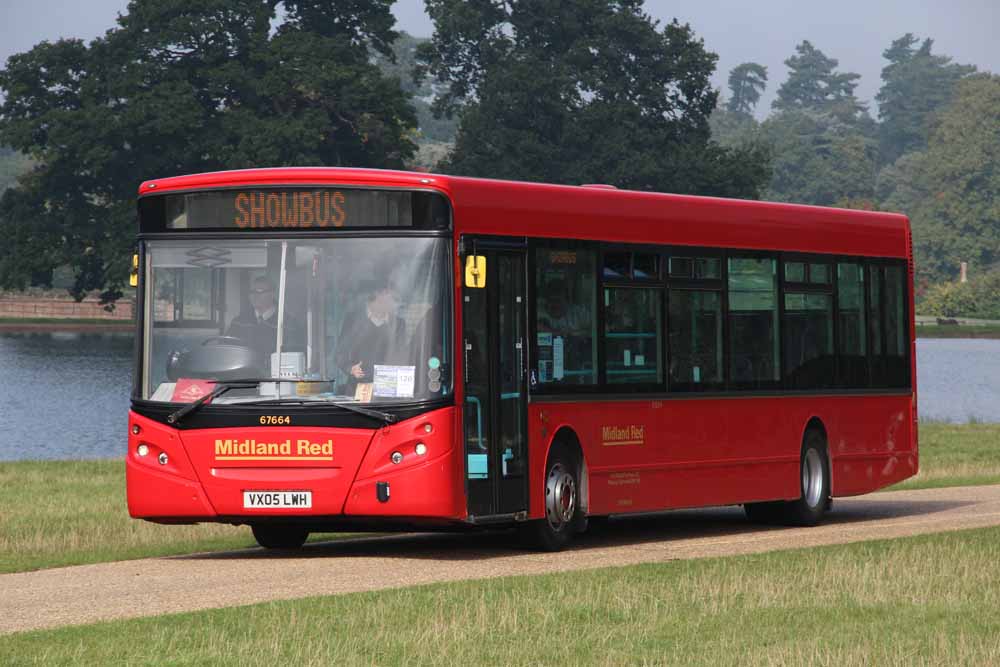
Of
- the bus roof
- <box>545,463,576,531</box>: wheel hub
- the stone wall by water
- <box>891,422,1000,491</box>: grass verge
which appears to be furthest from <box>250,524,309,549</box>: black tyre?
the stone wall by water

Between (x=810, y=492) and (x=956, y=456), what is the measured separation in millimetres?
17433

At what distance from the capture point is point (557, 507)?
17.3 meters

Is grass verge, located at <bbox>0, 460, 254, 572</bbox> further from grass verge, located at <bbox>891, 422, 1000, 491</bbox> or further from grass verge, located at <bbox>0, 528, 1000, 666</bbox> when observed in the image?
grass verge, located at <bbox>891, 422, 1000, 491</bbox>

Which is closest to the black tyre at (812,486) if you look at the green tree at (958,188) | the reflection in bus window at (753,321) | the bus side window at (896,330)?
the reflection in bus window at (753,321)

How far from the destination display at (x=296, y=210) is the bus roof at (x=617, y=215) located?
0.27 feet

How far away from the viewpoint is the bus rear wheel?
69.7 ft

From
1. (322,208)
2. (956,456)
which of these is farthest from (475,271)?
(956,456)

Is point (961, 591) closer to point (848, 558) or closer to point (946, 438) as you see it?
point (848, 558)

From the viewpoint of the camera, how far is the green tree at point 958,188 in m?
150

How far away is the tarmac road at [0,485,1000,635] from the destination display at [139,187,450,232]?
253 cm

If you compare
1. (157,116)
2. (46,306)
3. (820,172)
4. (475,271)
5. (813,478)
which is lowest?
(813,478)

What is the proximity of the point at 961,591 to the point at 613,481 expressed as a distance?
4.49m

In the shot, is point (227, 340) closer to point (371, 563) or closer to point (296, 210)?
point (296, 210)

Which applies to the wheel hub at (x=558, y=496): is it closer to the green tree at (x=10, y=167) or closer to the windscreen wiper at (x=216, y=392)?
the windscreen wiper at (x=216, y=392)
